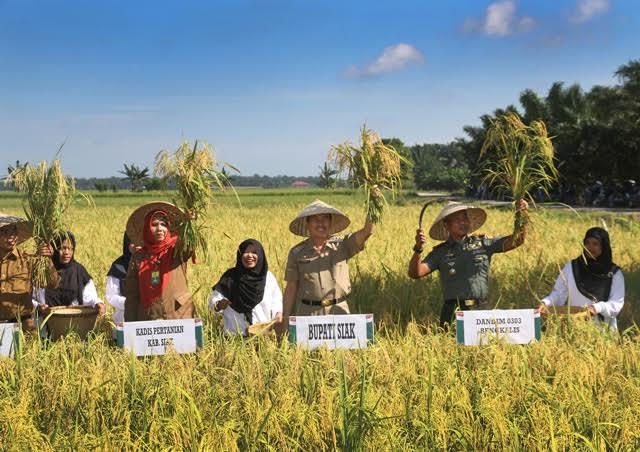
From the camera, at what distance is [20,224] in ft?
11.6

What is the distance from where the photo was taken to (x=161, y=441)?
2.29 meters

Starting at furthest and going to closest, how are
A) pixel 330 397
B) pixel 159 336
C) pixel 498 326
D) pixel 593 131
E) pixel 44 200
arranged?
pixel 593 131
pixel 44 200
pixel 498 326
pixel 159 336
pixel 330 397

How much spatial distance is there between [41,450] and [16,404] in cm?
37

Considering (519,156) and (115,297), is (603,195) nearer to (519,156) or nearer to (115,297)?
(519,156)

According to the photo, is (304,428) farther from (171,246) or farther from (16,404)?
(171,246)

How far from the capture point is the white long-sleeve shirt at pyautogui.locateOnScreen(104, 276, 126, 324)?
4090 mm

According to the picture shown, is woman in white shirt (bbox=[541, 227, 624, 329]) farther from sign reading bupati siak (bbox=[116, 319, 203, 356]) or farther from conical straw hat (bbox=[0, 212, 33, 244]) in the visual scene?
conical straw hat (bbox=[0, 212, 33, 244])

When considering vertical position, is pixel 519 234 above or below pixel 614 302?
above

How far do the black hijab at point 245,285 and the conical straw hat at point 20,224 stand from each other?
1.19 m

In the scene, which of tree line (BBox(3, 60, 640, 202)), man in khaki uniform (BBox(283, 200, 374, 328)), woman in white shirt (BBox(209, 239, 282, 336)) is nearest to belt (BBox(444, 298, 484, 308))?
man in khaki uniform (BBox(283, 200, 374, 328))

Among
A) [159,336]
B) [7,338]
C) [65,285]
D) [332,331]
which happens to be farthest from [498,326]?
[65,285]

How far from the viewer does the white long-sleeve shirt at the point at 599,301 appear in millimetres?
3643

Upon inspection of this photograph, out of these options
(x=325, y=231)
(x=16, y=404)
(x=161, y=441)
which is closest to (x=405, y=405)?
(x=161, y=441)

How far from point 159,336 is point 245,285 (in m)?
0.96
